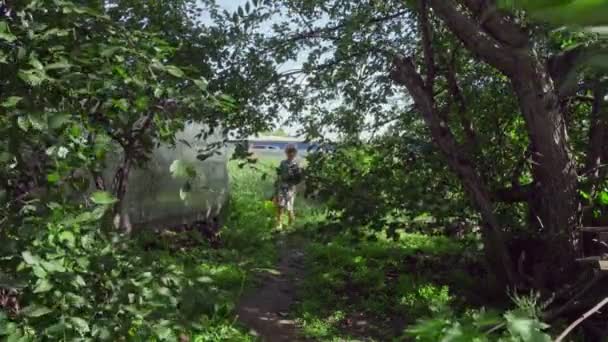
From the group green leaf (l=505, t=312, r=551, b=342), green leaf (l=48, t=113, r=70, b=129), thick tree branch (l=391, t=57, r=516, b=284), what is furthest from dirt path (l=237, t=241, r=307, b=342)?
green leaf (l=505, t=312, r=551, b=342)

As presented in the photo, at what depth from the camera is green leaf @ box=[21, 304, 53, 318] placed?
2217 millimetres

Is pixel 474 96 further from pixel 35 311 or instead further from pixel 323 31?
pixel 35 311

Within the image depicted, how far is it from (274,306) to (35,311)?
345 centimetres

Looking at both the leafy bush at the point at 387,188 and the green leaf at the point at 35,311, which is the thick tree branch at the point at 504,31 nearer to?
the leafy bush at the point at 387,188

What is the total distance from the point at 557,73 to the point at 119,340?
3152mm

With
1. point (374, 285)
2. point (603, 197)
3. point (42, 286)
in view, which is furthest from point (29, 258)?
point (374, 285)

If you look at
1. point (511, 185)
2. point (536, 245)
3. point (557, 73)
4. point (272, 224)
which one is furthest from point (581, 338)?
point (272, 224)

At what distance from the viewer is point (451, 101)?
5414 mm

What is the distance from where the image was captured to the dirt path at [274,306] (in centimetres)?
480

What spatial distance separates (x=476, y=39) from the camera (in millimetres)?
4121

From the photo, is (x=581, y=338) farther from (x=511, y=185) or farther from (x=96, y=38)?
(x=96, y=38)

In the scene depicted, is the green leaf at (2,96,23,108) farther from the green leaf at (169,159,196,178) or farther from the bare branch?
the bare branch

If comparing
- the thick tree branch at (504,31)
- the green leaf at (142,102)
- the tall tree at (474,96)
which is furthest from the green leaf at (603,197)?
the green leaf at (142,102)

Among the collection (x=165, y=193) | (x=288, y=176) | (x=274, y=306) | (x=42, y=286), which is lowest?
(x=274, y=306)
